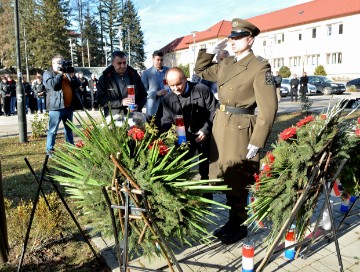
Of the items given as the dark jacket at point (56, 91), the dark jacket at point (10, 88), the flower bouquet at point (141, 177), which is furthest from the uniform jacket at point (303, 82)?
the flower bouquet at point (141, 177)

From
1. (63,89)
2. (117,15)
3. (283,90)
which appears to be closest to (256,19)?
(117,15)

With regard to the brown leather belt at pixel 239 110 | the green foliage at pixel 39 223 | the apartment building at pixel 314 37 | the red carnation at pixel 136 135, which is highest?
the apartment building at pixel 314 37

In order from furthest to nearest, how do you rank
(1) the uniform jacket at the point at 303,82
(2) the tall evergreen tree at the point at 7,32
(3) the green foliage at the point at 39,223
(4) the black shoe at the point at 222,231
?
(2) the tall evergreen tree at the point at 7,32 → (1) the uniform jacket at the point at 303,82 → (4) the black shoe at the point at 222,231 → (3) the green foliage at the point at 39,223

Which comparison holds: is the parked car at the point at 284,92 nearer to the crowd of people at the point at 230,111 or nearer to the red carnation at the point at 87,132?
the crowd of people at the point at 230,111

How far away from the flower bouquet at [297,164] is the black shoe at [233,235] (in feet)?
2.33

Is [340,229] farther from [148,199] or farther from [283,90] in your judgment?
[283,90]

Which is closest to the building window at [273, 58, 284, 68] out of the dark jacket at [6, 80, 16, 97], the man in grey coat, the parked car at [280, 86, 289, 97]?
the parked car at [280, 86, 289, 97]

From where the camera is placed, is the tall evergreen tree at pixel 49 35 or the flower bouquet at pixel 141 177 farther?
the tall evergreen tree at pixel 49 35

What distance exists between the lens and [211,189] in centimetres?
225

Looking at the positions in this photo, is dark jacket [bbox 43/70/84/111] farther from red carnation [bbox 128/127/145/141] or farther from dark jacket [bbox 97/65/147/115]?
red carnation [bbox 128/127/145/141]

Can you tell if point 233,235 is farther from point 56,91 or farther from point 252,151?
point 56,91

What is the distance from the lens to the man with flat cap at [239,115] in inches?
117

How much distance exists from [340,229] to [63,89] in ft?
17.0

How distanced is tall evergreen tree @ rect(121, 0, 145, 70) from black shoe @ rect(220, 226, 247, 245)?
57405 millimetres
